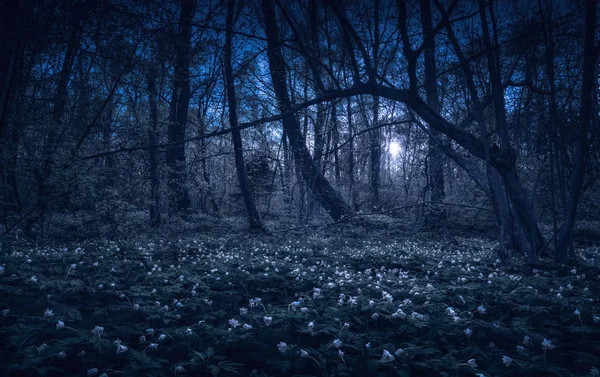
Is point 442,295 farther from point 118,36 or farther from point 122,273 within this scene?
point 118,36

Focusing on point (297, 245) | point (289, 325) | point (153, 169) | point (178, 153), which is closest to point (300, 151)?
point (297, 245)

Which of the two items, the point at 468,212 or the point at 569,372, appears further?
the point at 468,212

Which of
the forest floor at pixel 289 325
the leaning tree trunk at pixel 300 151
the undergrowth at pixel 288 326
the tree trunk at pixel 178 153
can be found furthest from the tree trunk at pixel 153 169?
the undergrowth at pixel 288 326

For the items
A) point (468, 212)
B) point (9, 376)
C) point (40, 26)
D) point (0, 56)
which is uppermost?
point (40, 26)

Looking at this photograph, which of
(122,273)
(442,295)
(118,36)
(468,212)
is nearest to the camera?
(442,295)

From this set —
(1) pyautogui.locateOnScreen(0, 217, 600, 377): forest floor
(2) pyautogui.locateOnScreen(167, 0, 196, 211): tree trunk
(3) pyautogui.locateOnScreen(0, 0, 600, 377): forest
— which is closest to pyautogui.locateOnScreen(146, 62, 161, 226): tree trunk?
(3) pyautogui.locateOnScreen(0, 0, 600, 377): forest

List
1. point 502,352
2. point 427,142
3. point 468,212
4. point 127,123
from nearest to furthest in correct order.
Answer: point 502,352, point 127,123, point 427,142, point 468,212

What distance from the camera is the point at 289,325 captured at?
3.29 meters

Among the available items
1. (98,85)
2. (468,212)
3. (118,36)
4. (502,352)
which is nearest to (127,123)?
(98,85)

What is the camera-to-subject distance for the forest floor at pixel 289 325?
255cm

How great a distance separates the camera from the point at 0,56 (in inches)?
230

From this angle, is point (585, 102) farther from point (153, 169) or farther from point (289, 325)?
point (153, 169)

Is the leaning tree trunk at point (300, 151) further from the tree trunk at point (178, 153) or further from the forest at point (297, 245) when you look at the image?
the tree trunk at point (178, 153)

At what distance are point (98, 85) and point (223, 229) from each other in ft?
25.2
